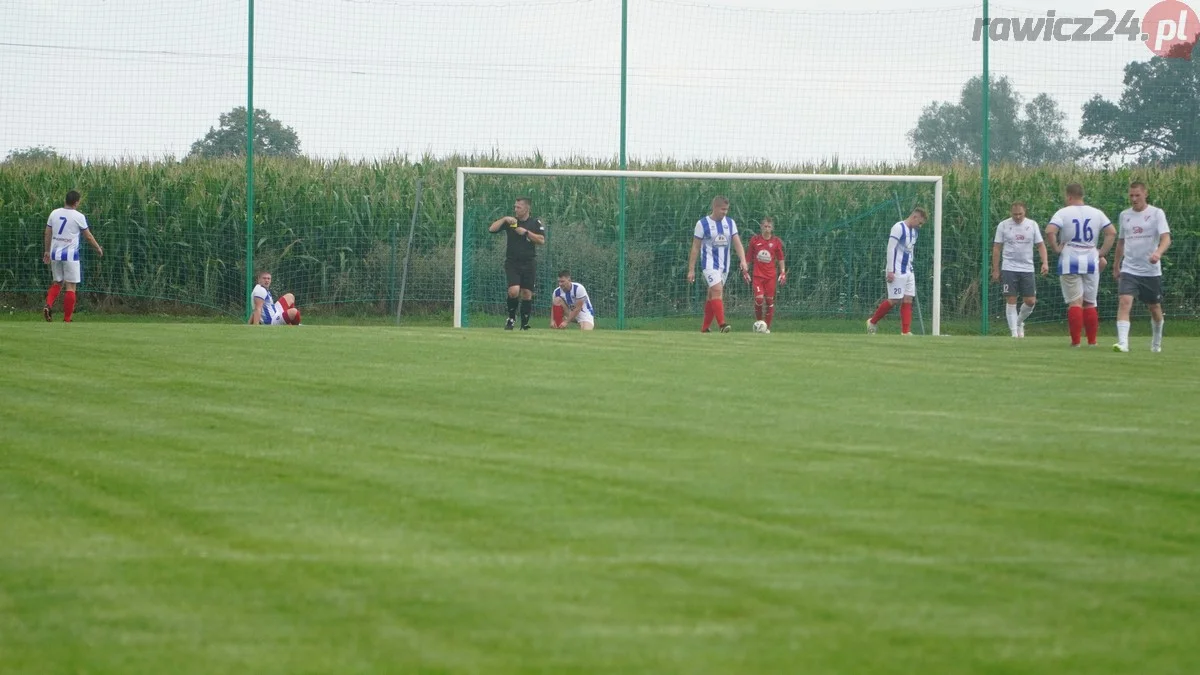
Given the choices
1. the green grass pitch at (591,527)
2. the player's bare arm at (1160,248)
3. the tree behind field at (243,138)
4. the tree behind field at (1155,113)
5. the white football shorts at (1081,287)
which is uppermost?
the tree behind field at (1155,113)

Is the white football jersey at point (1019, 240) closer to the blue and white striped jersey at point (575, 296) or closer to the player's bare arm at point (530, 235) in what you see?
the blue and white striped jersey at point (575, 296)

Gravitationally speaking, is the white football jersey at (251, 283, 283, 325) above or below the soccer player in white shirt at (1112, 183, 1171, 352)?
below

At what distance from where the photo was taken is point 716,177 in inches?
936

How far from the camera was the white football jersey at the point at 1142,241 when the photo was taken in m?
16.0

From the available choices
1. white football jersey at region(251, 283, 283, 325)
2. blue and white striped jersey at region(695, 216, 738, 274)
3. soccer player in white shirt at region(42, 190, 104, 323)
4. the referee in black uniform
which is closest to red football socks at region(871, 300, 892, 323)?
blue and white striped jersey at region(695, 216, 738, 274)

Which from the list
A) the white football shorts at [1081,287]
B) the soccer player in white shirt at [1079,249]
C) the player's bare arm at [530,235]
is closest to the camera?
the soccer player in white shirt at [1079,249]

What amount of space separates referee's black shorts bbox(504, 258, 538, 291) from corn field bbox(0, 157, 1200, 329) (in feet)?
8.32

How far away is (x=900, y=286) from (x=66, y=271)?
38.5ft

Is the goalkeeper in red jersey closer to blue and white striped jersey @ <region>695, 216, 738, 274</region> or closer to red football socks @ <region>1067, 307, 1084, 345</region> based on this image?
blue and white striped jersey @ <region>695, 216, 738, 274</region>

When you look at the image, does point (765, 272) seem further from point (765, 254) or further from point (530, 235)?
point (530, 235)

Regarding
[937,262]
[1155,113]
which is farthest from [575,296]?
[1155,113]

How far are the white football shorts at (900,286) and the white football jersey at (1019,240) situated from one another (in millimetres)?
1487

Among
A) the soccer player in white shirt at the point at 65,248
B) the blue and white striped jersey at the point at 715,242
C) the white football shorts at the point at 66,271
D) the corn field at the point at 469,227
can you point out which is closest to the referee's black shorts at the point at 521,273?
the blue and white striped jersey at the point at 715,242

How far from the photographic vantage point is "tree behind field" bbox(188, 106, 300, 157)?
24.2 m
